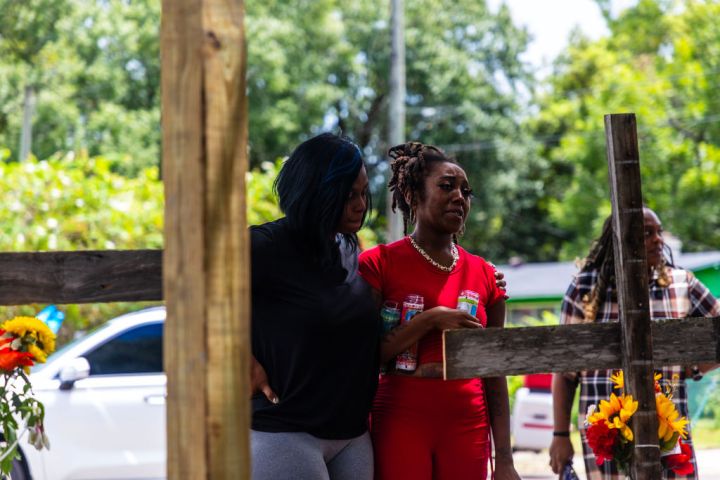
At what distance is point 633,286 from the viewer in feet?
11.3

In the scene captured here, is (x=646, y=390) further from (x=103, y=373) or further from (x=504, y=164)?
(x=504, y=164)

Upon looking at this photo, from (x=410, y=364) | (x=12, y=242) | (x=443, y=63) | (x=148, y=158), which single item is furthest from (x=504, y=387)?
(x=443, y=63)

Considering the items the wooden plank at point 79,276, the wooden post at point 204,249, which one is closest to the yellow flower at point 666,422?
the wooden plank at point 79,276

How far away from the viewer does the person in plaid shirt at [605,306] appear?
4.34 m

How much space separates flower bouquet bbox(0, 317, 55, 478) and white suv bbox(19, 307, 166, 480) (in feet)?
12.7

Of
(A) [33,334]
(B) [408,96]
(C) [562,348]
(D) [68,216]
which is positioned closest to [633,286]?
(C) [562,348]

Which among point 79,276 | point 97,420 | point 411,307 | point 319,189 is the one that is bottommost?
point 97,420

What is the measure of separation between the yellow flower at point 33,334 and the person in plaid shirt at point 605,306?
6.73ft

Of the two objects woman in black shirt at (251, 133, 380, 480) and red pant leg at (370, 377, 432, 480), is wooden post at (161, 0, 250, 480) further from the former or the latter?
red pant leg at (370, 377, 432, 480)

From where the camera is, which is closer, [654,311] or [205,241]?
[205,241]

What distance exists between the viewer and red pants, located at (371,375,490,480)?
10.6 ft

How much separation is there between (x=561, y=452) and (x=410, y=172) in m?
1.47

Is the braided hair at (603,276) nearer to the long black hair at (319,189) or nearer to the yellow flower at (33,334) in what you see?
the long black hair at (319,189)

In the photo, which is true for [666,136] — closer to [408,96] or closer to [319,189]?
[408,96]
